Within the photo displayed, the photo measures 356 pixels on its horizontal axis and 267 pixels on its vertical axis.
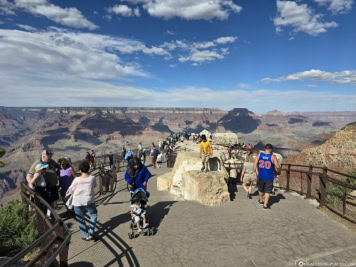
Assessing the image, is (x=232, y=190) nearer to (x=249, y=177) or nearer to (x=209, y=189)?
(x=249, y=177)

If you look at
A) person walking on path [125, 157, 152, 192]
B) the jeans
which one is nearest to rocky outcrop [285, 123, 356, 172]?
person walking on path [125, 157, 152, 192]

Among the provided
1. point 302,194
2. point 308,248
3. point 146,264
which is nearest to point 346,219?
point 308,248

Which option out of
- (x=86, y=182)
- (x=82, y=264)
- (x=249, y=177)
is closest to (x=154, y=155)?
(x=249, y=177)

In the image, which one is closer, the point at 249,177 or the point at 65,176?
the point at 65,176

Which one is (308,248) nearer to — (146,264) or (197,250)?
(197,250)

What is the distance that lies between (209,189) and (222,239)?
7.00ft

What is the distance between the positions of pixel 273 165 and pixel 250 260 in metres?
2.62

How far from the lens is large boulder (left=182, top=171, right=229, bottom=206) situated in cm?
643

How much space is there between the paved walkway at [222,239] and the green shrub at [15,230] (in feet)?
2.91

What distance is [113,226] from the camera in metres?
5.11

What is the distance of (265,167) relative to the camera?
222 inches

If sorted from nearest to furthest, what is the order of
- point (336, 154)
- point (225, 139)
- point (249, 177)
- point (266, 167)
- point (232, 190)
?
point (266, 167), point (249, 177), point (232, 190), point (225, 139), point (336, 154)

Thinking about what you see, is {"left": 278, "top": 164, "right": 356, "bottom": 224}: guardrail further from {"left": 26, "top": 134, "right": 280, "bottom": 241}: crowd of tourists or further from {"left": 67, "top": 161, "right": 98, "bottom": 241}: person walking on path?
{"left": 67, "top": 161, "right": 98, "bottom": 241}: person walking on path

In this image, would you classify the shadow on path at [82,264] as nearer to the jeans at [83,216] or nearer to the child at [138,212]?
the jeans at [83,216]
